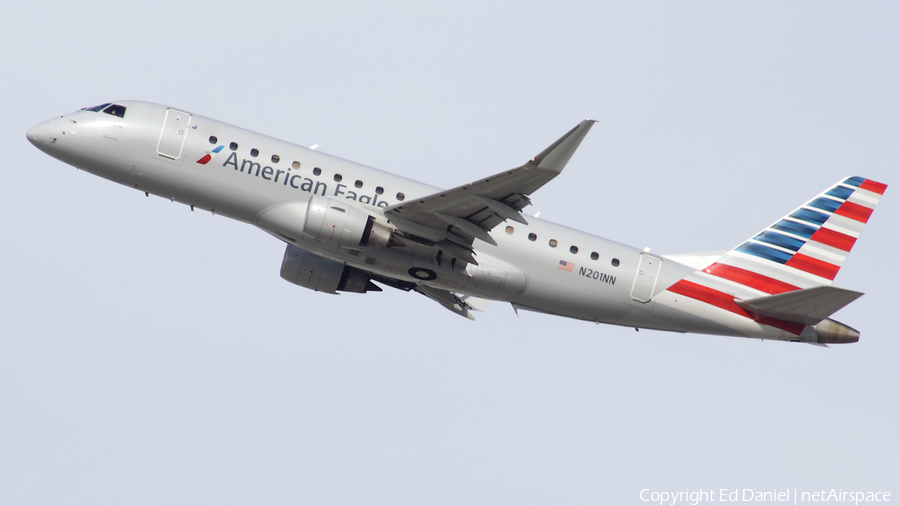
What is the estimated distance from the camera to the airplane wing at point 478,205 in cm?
2641

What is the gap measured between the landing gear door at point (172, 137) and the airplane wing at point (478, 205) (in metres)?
7.71

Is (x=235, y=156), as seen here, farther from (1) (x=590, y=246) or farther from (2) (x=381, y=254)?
(1) (x=590, y=246)

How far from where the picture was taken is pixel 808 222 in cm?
3678

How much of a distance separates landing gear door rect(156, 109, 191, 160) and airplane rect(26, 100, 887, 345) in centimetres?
4

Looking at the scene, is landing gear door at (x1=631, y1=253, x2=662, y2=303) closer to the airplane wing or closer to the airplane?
the airplane

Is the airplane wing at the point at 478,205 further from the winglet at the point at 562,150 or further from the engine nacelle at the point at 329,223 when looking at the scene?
the engine nacelle at the point at 329,223

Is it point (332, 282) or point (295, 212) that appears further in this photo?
point (332, 282)

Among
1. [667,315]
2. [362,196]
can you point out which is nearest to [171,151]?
[362,196]

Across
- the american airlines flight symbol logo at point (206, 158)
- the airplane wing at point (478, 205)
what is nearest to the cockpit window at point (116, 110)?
the american airlines flight symbol logo at point (206, 158)

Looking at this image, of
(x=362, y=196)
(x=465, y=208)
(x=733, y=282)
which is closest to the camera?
(x=465, y=208)

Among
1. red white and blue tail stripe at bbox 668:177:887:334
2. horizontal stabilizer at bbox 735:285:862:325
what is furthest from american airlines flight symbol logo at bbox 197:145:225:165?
horizontal stabilizer at bbox 735:285:862:325

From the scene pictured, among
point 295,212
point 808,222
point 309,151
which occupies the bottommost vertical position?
point 295,212

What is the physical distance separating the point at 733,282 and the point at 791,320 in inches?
98.7

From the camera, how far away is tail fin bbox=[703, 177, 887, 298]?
35375 mm
